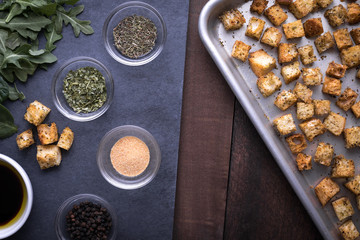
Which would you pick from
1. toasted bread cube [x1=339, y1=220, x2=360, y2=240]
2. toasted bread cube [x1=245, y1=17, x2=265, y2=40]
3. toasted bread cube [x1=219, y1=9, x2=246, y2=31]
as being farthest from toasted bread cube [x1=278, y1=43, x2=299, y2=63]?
toasted bread cube [x1=339, y1=220, x2=360, y2=240]

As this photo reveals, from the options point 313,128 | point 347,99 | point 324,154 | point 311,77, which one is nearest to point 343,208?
point 324,154

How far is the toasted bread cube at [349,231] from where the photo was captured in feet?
6.12

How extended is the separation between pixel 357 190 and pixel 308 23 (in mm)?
855

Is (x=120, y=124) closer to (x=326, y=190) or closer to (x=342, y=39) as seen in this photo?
(x=326, y=190)

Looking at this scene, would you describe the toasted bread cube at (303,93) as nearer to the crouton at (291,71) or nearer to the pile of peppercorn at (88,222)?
the crouton at (291,71)

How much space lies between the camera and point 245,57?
6.27 ft

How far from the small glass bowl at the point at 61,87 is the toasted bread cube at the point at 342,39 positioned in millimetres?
1144

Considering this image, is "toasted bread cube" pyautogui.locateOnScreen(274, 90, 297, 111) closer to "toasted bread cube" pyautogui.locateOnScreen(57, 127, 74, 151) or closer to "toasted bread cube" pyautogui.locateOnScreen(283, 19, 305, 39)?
"toasted bread cube" pyautogui.locateOnScreen(283, 19, 305, 39)

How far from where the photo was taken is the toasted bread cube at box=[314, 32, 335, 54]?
191 cm

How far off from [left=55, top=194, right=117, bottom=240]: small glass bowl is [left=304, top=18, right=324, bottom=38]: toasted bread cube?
132 cm

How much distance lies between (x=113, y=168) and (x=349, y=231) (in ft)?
3.95

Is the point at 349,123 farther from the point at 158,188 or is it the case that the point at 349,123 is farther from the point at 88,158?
the point at 88,158

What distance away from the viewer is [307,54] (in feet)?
6.28

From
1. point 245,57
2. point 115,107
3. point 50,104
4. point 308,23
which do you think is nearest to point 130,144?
point 115,107
